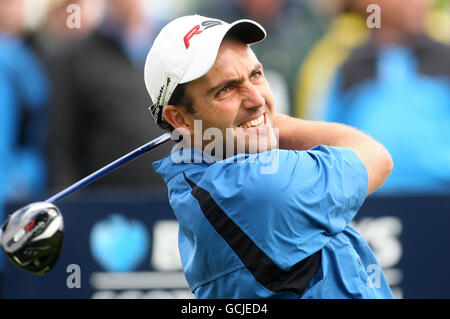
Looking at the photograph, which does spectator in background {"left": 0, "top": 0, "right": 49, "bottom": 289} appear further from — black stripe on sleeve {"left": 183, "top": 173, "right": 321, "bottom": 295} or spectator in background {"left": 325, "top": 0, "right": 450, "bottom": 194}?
black stripe on sleeve {"left": 183, "top": 173, "right": 321, "bottom": 295}

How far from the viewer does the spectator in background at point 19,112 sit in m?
7.39

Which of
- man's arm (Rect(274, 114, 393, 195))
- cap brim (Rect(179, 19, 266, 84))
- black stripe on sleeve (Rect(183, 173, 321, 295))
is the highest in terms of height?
cap brim (Rect(179, 19, 266, 84))

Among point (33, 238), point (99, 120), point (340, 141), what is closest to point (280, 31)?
point (99, 120)

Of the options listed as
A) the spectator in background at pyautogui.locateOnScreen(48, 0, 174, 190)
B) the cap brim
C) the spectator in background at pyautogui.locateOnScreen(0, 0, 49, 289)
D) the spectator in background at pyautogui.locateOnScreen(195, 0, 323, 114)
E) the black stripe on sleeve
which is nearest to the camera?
the black stripe on sleeve

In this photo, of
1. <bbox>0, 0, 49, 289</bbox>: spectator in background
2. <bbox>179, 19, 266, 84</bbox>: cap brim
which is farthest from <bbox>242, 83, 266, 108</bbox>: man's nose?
<bbox>0, 0, 49, 289</bbox>: spectator in background

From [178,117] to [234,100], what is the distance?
0.30 meters

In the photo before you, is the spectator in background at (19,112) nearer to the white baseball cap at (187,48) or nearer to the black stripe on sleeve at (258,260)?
the white baseball cap at (187,48)

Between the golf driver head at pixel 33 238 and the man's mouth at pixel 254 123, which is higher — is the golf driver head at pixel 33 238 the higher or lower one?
the lower one

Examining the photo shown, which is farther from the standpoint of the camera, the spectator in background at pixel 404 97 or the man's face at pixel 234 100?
the spectator in background at pixel 404 97

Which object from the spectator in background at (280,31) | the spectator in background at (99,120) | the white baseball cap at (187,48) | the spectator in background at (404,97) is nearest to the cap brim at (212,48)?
the white baseball cap at (187,48)

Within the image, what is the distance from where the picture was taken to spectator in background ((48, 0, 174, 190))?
7.00 m

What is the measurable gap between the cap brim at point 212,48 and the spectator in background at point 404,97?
3018 millimetres

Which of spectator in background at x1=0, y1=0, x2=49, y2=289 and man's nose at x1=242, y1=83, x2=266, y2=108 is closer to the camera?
man's nose at x1=242, y1=83, x2=266, y2=108

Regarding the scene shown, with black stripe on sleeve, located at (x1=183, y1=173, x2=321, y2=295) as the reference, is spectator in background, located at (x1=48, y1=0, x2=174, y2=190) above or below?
above
